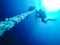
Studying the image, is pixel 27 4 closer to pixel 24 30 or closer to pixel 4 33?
pixel 24 30

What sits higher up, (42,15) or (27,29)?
(42,15)

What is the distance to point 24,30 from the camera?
162 cm

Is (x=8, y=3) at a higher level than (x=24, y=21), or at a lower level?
higher

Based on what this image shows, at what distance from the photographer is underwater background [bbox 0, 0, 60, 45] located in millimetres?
1589

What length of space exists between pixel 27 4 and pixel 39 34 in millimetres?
391

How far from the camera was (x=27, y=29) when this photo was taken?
5.31ft

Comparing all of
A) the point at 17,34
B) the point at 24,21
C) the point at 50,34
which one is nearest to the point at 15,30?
the point at 17,34

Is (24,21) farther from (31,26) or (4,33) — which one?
(4,33)

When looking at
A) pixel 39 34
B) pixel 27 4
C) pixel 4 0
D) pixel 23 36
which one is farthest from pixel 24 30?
pixel 4 0

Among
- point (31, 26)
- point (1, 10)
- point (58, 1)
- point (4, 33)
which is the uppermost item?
point (58, 1)

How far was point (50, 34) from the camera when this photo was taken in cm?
161

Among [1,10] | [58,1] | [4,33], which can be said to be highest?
[58,1]

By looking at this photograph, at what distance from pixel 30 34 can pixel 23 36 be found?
3.5 inches

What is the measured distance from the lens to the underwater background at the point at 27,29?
62.6 inches
